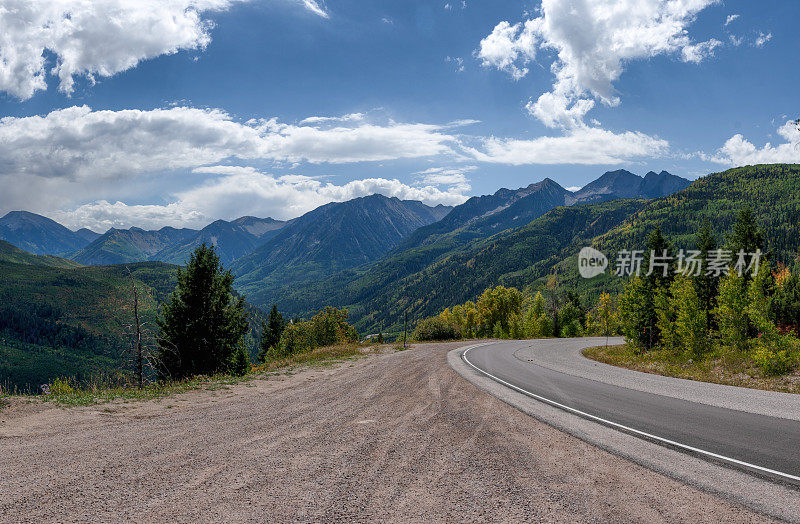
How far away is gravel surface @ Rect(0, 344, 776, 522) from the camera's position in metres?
5.50

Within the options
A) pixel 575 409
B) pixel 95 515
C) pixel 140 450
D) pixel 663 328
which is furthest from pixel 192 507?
pixel 663 328

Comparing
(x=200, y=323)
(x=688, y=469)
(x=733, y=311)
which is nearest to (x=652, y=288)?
(x=733, y=311)

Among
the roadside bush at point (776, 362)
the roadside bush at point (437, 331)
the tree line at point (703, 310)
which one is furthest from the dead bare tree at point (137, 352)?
the roadside bush at point (437, 331)

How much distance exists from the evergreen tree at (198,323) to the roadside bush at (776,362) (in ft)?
101

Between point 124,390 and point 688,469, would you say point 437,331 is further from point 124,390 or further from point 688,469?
point 688,469

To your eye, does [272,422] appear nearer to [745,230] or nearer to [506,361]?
[506,361]

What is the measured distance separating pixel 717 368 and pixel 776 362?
10.7 ft

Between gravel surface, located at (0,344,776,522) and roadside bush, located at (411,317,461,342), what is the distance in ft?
148

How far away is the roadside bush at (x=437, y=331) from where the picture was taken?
56562 millimetres

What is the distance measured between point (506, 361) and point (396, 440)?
63.5 ft

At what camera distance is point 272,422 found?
1032 centimetres

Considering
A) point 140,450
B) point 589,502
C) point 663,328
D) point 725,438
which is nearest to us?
point 589,502

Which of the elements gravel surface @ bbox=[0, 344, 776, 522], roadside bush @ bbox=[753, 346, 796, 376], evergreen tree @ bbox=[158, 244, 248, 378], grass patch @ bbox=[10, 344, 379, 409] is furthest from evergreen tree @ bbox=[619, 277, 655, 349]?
evergreen tree @ bbox=[158, 244, 248, 378]

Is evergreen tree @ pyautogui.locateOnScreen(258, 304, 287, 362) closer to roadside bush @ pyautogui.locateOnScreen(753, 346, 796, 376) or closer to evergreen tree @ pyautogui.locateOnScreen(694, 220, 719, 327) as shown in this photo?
evergreen tree @ pyautogui.locateOnScreen(694, 220, 719, 327)
